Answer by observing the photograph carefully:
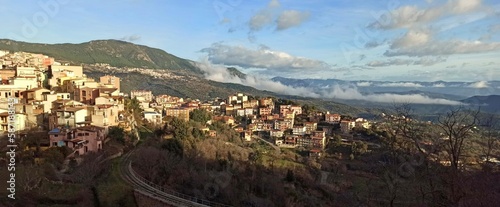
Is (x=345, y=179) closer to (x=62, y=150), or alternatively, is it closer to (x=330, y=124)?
(x=330, y=124)

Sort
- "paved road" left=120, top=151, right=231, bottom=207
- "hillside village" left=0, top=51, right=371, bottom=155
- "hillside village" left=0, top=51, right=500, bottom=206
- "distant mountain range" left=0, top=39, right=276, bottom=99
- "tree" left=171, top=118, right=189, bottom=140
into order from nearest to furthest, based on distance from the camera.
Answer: "hillside village" left=0, top=51, right=500, bottom=206 → "paved road" left=120, top=151, right=231, bottom=207 → "hillside village" left=0, top=51, right=371, bottom=155 → "tree" left=171, top=118, right=189, bottom=140 → "distant mountain range" left=0, top=39, right=276, bottom=99

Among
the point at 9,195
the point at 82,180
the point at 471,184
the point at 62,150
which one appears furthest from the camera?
the point at 62,150

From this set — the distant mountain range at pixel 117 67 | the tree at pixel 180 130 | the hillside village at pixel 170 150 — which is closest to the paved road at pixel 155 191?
the hillside village at pixel 170 150

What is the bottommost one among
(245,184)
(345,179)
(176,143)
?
(345,179)

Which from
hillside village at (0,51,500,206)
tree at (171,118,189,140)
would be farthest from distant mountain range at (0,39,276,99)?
tree at (171,118,189,140)

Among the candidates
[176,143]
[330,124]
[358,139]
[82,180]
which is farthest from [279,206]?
[330,124]

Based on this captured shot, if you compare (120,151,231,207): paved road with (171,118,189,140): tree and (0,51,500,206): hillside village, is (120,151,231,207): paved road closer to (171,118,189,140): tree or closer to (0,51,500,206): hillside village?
(0,51,500,206): hillside village

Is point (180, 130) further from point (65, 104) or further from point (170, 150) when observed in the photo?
point (65, 104)

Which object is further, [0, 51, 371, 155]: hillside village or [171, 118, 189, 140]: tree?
[171, 118, 189, 140]: tree
